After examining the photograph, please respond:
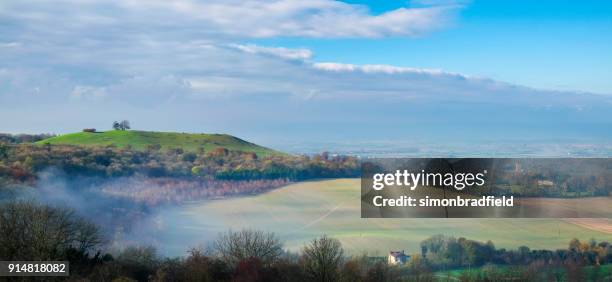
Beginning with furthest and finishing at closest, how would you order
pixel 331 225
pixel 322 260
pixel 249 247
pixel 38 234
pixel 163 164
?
pixel 163 164 < pixel 331 225 < pixel 249 247 < pixel 322 260 < pixel 38 234

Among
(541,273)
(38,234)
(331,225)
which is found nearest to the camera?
(38,234)

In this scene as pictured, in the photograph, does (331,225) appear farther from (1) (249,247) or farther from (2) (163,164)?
(2) (163,164)

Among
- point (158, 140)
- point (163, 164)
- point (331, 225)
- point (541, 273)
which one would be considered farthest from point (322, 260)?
point (158, 140)

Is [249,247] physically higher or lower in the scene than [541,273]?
higher

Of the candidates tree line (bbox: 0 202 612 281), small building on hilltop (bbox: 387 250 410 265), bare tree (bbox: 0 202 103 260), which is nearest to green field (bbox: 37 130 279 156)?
small building on hilltop (bbox: 387 250 410 265)

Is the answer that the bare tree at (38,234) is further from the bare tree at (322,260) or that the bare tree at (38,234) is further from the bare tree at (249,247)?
the bare tree at (322,260)

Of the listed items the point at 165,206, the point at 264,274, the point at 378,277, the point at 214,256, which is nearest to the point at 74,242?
the point at 214,256

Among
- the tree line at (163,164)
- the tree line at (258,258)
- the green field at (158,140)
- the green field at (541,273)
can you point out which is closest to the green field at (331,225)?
the tree line at (258,258)
